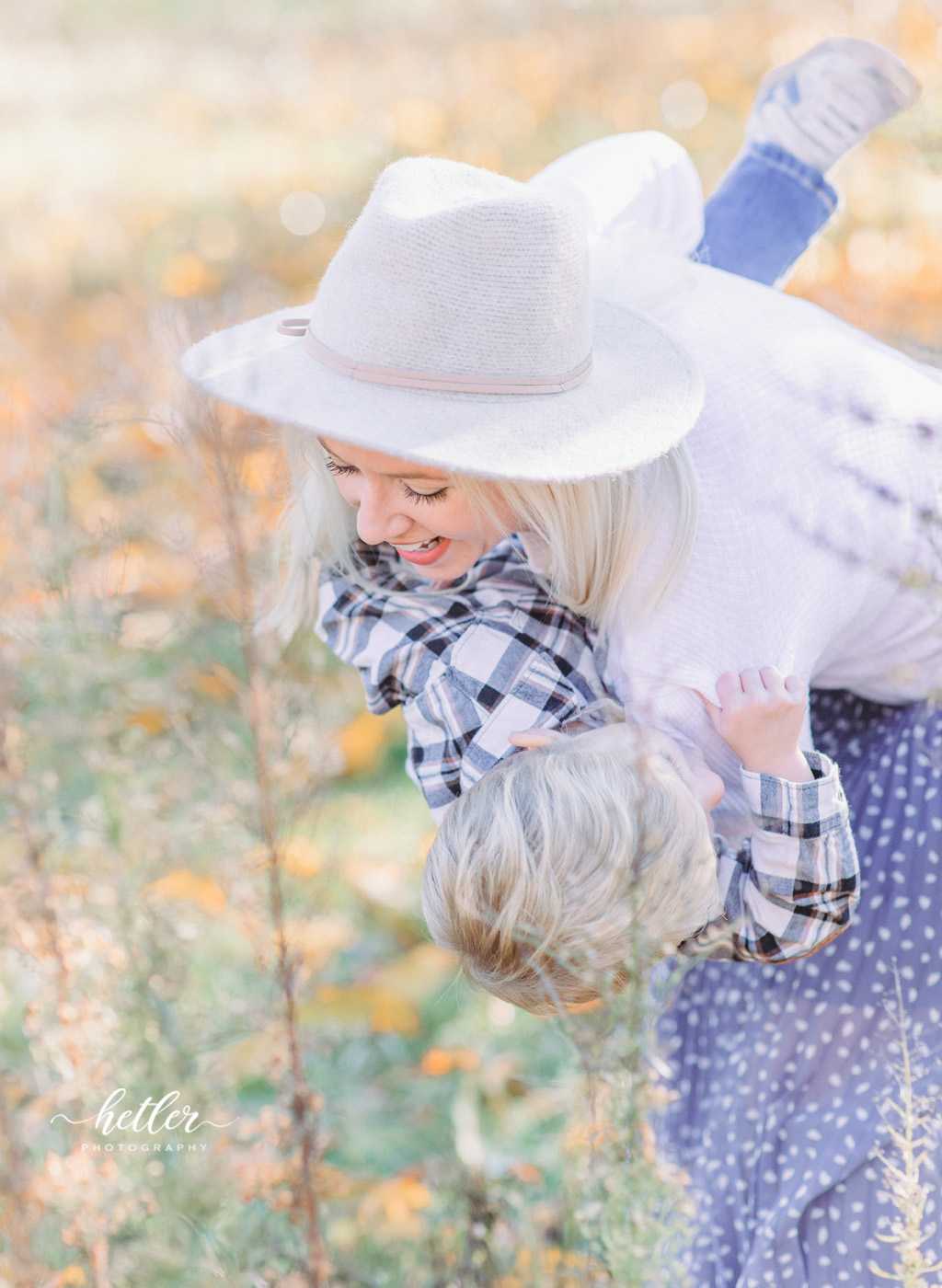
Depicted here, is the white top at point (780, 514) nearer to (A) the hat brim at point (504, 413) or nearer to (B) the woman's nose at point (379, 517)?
(A) the hat brim at point (504, 413)

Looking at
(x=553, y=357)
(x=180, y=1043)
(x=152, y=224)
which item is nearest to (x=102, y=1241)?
(x=180, y=1043)

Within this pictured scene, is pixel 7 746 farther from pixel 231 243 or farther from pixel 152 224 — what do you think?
pixel 152 224

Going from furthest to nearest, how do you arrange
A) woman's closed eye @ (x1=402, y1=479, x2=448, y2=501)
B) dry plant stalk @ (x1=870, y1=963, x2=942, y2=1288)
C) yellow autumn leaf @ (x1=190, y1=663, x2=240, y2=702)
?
yellow autumn leaf @ (x1=190, y1=663, x2=240, y2=702), woman's closed eye @ (x1=402, y1=479, x2=448, y2=501), dry plant stalk @ (x1=870, y1=963, x2=942, y2=1288)

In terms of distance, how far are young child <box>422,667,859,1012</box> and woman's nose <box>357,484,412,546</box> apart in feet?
1.02

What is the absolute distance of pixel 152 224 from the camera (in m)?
5.04

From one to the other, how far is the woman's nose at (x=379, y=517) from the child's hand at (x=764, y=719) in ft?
1.46

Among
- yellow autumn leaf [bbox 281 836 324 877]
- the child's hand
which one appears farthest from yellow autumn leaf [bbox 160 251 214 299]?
the child's hand

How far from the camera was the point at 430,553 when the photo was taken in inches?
60.0

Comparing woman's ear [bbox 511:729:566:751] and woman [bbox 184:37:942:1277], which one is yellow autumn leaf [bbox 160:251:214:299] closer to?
woman [bbox 184:37:942:1277]

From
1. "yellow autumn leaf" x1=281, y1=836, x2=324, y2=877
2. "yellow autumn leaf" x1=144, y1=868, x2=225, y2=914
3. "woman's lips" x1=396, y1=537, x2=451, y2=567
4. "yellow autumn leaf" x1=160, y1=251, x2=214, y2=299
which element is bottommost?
"yellow autumn leaf" x1=144, y1=868, x2=225, y2=914

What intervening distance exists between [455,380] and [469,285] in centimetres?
10

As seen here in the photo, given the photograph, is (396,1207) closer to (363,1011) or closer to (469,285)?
(363,1011)

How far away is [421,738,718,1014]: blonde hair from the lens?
130 centimetres

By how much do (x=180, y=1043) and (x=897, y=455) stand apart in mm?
1351
